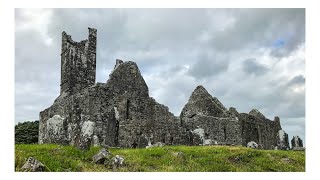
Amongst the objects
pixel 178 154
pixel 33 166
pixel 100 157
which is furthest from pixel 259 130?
pixel 33 166

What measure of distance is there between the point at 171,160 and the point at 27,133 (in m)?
43.4

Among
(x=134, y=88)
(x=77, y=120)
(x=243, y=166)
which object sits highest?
(x=134, y=88)

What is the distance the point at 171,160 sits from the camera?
752 inches

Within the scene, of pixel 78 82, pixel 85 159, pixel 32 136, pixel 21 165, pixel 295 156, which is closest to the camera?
pixel 21 165

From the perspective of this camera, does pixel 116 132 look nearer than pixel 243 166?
No

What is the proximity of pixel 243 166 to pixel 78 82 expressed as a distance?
24879 mm

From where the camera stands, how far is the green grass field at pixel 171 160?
672 inches

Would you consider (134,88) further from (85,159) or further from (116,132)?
(85,159)

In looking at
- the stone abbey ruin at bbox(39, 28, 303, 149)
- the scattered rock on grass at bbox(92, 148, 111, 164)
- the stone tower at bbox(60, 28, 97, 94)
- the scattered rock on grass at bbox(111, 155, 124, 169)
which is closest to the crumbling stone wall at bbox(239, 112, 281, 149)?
the stone abbey ruin at bbox(39, 28, 303, 149)

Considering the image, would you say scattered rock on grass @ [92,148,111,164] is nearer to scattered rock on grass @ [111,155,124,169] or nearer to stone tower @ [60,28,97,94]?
scattered rock on grass @ [111,155,124,169]

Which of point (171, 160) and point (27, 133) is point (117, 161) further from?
point (27, 133)

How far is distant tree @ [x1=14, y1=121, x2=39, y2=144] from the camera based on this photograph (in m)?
57.2

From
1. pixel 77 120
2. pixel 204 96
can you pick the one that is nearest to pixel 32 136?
pixel 204 96

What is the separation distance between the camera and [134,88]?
3341cm
